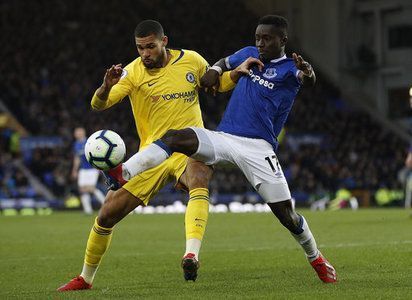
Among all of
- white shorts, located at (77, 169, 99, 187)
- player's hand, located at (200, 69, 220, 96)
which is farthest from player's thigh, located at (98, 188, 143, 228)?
white shorts, located at (77, 169, 99, 187)

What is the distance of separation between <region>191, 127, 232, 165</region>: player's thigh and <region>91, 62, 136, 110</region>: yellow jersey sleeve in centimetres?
96

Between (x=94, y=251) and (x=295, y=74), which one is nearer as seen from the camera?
(x=295, y=74)

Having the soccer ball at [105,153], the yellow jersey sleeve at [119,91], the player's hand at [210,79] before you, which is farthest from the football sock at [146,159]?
the player's hand at [210,79]

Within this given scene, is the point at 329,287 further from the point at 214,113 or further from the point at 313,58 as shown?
the point at 313,58

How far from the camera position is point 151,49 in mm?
8688

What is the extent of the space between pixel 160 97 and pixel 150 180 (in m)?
0.80

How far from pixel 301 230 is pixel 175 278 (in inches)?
59.4

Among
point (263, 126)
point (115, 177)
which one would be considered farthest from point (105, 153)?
point (263, 126)

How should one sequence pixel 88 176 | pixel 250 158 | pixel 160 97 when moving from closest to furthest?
pixel 250 158 < pixel 160 97 < pixel 88 176

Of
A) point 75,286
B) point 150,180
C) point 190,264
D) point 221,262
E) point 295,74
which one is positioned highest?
point 295,74

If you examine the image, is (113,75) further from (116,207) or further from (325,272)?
(325,272)

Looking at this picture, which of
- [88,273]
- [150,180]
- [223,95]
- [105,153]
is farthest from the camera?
[223,95]

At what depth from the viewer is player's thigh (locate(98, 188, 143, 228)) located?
845 cm

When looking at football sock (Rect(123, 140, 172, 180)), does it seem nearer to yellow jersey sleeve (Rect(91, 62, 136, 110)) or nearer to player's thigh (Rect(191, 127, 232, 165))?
player's thigh (Rect(191, 127, 232, 165))
